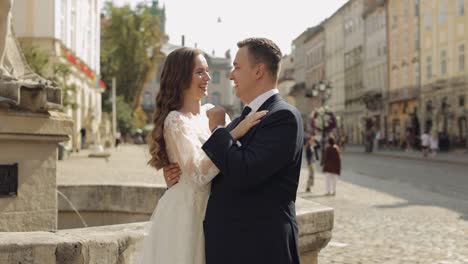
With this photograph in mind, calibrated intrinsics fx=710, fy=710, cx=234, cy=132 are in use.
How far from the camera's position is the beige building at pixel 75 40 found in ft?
Answer: 123

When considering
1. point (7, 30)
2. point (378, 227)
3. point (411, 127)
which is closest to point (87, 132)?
point (411, 127)

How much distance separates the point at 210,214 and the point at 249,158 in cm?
37

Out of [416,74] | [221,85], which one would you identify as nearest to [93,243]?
[416,74]

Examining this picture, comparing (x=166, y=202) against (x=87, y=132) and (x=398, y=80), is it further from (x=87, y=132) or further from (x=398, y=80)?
(x=398, y=80)

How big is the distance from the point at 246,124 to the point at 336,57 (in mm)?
84428

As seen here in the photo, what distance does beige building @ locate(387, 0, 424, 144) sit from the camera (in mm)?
55062

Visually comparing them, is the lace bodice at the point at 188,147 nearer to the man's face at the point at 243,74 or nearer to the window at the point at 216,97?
the man's face at the point at 243,74

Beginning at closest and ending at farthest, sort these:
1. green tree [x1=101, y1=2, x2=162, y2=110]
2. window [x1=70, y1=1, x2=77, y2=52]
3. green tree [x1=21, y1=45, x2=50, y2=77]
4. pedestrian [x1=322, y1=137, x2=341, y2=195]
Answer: pedestrian [x1=322, y1=137, x2=341, y2=195]
green tree [x1=21, y1=45, x2=50, y2=77]
window [x1=70, y1=1, x2=77, y2=52]
green tree [x1=101, y1=2, x2=162, y2=110]

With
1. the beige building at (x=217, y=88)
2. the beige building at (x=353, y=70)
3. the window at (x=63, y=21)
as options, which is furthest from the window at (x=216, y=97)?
the window at (x=63, y=21)

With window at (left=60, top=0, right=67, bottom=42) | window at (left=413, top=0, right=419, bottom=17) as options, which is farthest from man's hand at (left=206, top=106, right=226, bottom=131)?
window at (left=413, top=0, right=419, bottom=17)

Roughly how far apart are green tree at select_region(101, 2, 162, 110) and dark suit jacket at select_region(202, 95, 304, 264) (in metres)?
62.7

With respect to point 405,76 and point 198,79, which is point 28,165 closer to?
point 198,79

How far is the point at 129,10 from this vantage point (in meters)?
65.0

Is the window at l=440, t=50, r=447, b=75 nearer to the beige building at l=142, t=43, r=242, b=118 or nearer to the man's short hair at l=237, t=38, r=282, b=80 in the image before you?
the man's short hair at l=237, t=38, r=282, b=80
